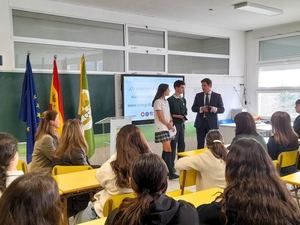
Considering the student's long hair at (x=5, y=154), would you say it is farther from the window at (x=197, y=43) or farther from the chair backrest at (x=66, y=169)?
the window at (x=197, y=43)

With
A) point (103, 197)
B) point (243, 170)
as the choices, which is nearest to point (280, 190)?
point (243, 170)

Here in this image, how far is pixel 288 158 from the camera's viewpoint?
3.47m

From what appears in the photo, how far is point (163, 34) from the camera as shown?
256 inches

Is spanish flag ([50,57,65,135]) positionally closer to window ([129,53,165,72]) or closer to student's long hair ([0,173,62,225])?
window ([129,53,165,72])

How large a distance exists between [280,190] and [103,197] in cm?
133

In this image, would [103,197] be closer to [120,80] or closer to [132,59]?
[120,80]

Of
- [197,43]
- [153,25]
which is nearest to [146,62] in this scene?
[153,25]

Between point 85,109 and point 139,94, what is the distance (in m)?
1.27

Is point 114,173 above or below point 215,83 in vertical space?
below

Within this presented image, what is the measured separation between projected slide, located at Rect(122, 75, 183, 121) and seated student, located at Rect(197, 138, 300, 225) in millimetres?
4285

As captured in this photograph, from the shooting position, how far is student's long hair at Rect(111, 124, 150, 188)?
2.20 m

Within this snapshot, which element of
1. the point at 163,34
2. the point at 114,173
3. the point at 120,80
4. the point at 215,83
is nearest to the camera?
the point at 114,173

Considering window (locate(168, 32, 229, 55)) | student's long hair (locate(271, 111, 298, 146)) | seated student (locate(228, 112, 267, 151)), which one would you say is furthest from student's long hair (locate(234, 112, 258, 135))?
window (locate(168, 32, 229, 55))

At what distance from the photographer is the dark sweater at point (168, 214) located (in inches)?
51.4
